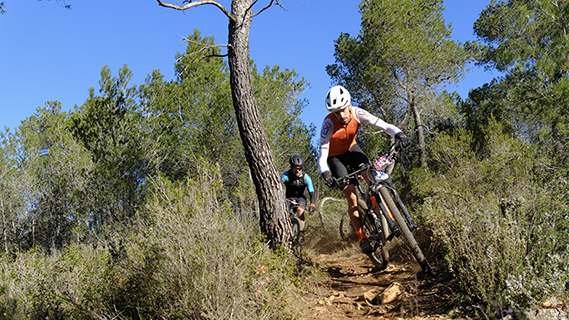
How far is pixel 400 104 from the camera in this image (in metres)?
16.1

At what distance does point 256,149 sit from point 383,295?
7.22 feet

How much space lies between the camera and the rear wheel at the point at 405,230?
Result: 4055mm

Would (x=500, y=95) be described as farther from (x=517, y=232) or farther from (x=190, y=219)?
(x=190, y=219)

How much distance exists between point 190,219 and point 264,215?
164 cm

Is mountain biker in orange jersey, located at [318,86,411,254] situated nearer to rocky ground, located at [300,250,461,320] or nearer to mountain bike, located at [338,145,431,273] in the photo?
mountain bike, located at [338,145,431,273]

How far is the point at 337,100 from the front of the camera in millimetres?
4516

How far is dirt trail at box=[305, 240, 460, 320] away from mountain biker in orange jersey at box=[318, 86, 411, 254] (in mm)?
546

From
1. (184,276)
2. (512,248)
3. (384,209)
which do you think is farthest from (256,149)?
(512,248)

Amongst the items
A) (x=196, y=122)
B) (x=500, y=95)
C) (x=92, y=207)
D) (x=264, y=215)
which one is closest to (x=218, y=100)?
(x=196, y=122)

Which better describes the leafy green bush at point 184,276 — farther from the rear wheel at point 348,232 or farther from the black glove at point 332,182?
the rear wheel at point 348,232

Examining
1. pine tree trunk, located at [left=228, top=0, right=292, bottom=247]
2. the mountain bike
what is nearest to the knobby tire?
the mountain bike

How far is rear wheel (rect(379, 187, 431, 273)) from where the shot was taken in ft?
13.3

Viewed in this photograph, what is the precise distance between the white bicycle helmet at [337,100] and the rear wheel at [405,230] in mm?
1061

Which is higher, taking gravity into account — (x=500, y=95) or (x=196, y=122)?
(x=196, y=122)
